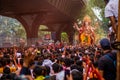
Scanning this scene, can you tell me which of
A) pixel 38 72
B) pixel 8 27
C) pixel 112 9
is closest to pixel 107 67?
pixel 112 9

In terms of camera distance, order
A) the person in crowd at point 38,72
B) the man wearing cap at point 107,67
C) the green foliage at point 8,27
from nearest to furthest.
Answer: the man wearing cap at point 107,67 → the person in crowd at point 38,72 → the green foliage at point 8,27

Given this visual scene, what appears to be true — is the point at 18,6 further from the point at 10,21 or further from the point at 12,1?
the point at 10,21

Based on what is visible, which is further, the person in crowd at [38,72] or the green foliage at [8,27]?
the green foliage at [8,27]

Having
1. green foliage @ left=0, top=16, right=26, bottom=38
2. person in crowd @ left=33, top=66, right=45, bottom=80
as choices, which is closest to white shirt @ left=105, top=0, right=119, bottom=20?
person in crowd @ left=33, top=66, right=45, bottom=80

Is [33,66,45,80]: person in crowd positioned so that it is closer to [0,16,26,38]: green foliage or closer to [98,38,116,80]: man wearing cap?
[98,38,116,80]: man wearing cap

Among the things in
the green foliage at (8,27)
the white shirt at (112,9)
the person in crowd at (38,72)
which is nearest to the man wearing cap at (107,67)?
the white shirt at (112,9)

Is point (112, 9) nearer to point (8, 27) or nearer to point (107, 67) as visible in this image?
point (107, 67)

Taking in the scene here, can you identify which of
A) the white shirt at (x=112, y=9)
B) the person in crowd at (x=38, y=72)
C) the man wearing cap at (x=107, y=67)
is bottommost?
the person in crowd at (x=38, y=72)

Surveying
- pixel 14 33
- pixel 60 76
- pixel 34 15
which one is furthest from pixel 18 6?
pixel 14 33

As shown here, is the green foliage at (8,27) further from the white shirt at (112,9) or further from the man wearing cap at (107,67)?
the white shirt at (112,9)

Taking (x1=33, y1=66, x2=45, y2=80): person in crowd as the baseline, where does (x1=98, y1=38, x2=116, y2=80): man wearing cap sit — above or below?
above

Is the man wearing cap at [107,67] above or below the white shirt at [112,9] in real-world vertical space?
below

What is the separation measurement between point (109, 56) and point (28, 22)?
3149 cm

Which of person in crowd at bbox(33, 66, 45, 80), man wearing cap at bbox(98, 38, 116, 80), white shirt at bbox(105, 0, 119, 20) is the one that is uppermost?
white shirt at bbox(105, 0, 119, 20)
